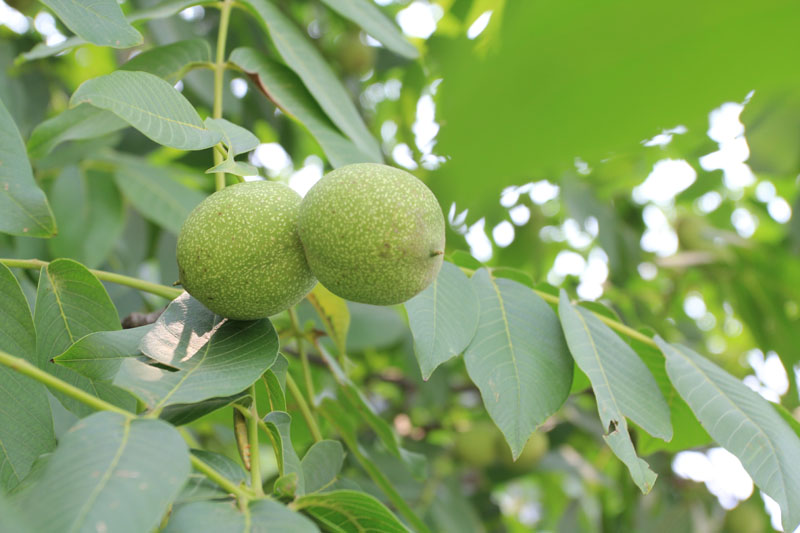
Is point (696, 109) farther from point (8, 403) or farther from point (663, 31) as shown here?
point (8, 403)

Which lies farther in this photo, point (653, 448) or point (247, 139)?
point (653, 448)

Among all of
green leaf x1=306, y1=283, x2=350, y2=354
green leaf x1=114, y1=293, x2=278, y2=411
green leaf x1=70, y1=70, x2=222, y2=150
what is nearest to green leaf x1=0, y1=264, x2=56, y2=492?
green leaf x1=114, y1=293, x2=278, y2=411

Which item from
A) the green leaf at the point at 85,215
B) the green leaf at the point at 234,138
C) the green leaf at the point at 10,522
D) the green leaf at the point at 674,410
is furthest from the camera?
the green leaf at the point at 85,215

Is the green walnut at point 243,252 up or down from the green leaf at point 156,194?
up

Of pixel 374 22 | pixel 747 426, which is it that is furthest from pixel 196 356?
pixel 374 22

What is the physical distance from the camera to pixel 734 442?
3.50 ft

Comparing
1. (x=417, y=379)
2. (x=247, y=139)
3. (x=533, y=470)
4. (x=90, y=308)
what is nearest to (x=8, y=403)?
(x=90, y=308)

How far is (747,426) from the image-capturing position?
3.56 feet

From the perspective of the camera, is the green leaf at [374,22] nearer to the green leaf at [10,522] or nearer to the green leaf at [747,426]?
the green leaf at [747,426]

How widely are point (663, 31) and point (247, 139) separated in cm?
88

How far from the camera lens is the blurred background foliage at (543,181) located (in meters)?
0.28

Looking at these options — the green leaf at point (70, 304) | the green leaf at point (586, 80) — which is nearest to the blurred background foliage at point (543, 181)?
the green leaf at point (586, 80)

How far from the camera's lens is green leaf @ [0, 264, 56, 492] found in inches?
37.3

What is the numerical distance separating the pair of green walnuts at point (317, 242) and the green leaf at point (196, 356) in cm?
3
